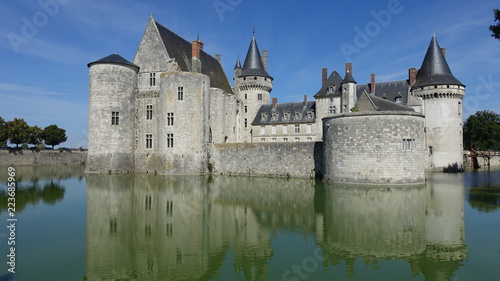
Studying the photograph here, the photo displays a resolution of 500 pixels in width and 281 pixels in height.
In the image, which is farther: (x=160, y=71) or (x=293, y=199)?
(x=160, y=71)

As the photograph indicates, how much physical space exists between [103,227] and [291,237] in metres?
5.15

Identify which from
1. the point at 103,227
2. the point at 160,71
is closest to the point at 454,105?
the point at 160,71

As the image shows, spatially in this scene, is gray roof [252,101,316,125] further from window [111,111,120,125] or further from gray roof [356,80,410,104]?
window [111,111,120,125]

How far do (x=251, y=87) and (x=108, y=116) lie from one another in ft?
Result: 53.4

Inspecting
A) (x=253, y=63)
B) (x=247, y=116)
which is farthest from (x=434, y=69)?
(x=247, y=116)

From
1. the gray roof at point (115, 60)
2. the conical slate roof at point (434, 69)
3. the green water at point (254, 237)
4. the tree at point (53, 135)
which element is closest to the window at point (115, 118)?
the gray roof at point (115, 60)

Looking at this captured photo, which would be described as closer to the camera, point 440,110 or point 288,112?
point 440,110

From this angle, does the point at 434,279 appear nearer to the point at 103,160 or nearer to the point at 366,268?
the point at 366,268

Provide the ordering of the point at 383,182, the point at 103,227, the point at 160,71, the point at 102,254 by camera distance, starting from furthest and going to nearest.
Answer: the point at 160,71 → the point at 383,182 → the point at 103,227 → the point at 102,254

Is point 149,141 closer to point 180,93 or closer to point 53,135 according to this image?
point 180,93

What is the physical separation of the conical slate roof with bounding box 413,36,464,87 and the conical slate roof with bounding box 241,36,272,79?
15.1 metres

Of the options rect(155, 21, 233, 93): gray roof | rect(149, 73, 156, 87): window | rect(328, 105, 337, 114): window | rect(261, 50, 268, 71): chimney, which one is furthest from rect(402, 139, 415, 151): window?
rect(261, 50, 268, 71): chimney

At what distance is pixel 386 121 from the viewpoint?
18.1 m

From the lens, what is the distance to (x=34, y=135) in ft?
137
